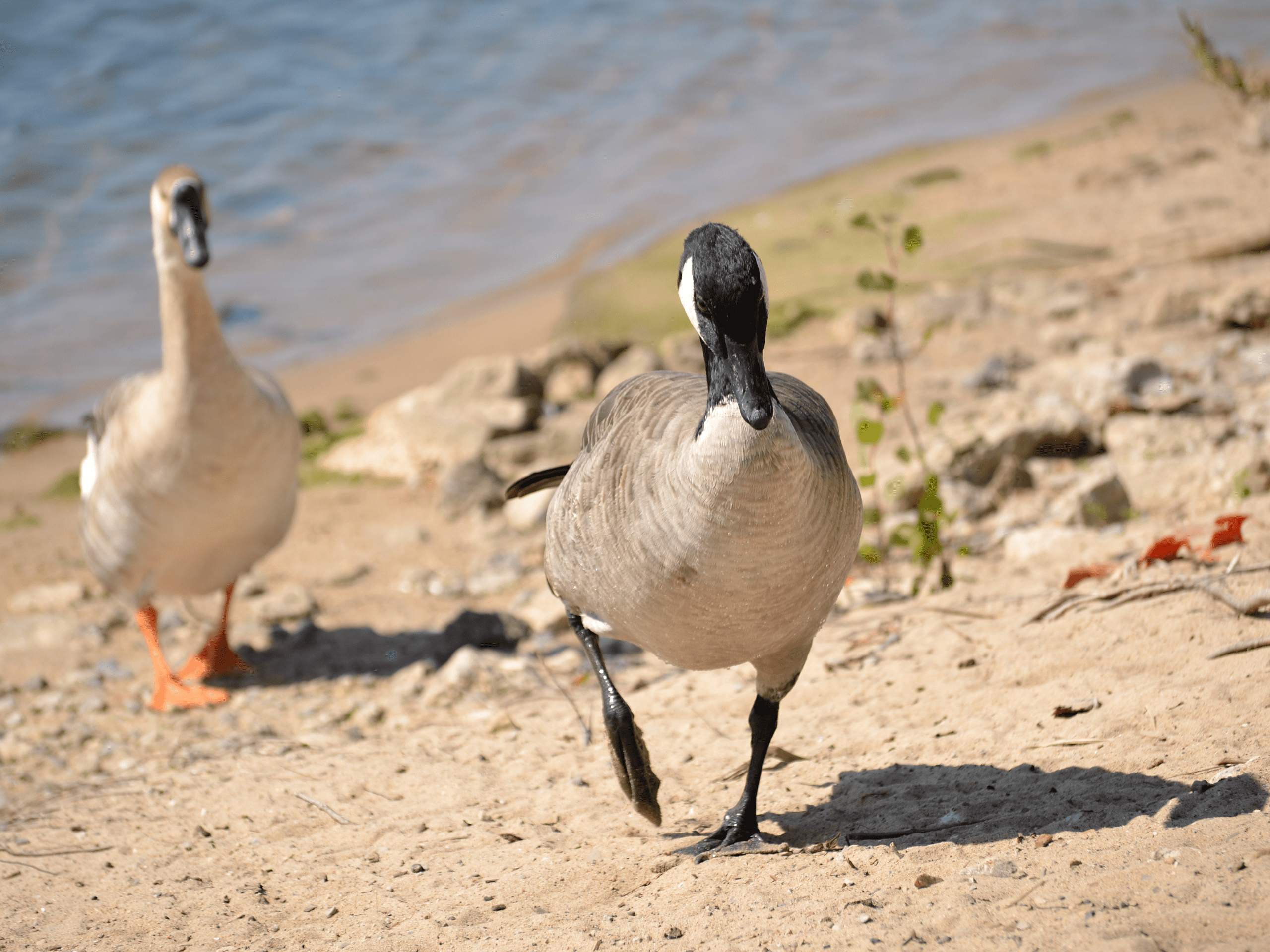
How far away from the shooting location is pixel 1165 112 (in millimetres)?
15180

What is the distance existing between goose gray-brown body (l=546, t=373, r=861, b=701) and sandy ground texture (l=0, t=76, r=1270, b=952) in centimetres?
72

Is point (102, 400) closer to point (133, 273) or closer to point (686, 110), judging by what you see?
point (133, 273)

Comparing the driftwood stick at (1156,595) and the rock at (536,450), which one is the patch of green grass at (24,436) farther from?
the driftwood stick at (1156,595)

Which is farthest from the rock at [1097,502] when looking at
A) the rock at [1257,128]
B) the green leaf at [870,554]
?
the rock at [1257,128]

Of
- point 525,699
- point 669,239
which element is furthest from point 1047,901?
point 669,239

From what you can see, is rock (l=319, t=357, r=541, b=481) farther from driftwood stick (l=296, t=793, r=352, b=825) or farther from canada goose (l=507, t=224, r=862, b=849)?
canada goose (l=507, t=224, r=862, b=849)

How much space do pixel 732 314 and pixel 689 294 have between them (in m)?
0.20

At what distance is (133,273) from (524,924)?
1226 cm

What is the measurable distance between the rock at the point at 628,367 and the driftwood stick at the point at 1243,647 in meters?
5.19

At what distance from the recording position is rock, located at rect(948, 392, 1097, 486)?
6.45m

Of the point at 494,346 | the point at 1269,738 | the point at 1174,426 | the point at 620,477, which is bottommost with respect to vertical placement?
the point at 494,346

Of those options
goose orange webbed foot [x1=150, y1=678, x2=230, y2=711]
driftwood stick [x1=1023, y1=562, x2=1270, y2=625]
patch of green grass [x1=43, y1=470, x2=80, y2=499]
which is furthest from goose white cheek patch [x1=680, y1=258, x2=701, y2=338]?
patch of green grass [x1=43, y1=470, x2=80, y2=499]

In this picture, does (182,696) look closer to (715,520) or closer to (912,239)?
(715,520)

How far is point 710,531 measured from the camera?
115 inches
